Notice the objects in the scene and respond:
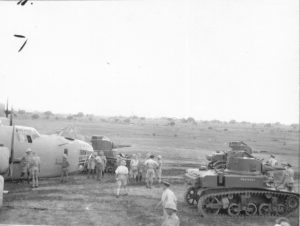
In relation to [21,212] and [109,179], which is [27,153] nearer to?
[21,212]

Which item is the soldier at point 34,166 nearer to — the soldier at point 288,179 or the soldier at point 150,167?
the soldier at point 150,167

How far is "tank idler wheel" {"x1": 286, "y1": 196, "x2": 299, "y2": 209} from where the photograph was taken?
14.8 meters

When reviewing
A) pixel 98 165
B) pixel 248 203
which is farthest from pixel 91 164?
pixel 248 203

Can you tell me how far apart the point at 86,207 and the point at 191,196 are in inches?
173

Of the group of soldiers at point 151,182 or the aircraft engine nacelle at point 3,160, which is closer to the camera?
the group of soldiers at point 151,182

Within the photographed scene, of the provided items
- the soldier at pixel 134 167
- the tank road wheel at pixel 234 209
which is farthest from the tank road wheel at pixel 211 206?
the soldier at pixel 134 167

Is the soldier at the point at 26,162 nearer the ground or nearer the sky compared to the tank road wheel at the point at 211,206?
nearer the sky

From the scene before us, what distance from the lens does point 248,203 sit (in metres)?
14.6

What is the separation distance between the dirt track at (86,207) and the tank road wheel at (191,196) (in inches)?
12.7

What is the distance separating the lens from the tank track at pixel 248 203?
47.0 ft

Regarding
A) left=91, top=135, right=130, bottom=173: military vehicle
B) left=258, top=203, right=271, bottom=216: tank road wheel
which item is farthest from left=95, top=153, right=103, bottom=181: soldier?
left=258, top=203, right=271, bottom=216: tank road wheel

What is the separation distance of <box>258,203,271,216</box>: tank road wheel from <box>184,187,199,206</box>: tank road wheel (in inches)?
98.8

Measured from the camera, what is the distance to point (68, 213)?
528 inches

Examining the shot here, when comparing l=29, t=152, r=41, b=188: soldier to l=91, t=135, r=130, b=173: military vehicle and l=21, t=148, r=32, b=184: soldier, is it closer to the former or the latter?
l=21, t=148, r=32, b=184: soldier
